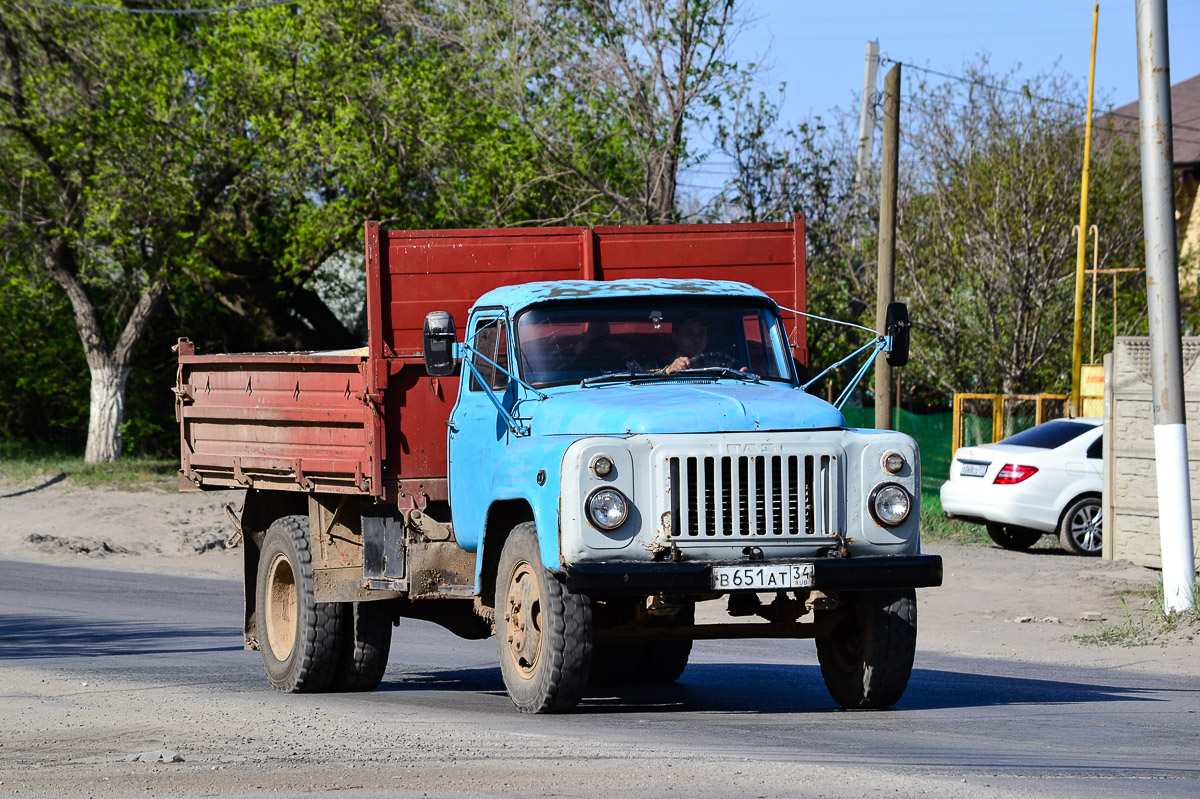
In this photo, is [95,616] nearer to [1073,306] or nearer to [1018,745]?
[1018,745]

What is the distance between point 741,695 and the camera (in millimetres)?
9891

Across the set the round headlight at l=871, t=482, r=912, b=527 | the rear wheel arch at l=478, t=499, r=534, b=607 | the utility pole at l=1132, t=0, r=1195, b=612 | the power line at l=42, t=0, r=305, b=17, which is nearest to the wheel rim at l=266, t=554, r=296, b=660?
the rear wheel arch at l=478, t=499, r=534, b=607

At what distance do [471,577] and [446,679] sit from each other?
1890mm

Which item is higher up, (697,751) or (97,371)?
(97,371)

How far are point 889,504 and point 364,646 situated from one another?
3832 mm

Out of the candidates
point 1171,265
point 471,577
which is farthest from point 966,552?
point 471,577

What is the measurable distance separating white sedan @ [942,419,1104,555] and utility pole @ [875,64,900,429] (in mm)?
1400

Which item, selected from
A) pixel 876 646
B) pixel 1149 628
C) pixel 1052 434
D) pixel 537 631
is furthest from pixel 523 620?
pixel 1052 434

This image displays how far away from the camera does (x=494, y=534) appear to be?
8.84 metres

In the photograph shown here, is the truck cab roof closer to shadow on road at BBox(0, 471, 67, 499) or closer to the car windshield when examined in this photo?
the car windshield

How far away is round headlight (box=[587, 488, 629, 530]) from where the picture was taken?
25.2 ft

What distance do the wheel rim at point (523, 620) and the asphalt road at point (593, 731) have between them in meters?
0.31

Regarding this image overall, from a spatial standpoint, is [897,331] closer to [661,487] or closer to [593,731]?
[661,487]

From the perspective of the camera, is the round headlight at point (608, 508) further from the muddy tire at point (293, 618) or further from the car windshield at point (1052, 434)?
the car windshield at point (1052, 434)
